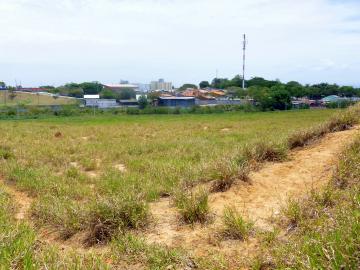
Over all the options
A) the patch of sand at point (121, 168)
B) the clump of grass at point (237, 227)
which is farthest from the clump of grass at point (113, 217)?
the patch of sand at point (121, 168)

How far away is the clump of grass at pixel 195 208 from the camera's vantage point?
169 inches

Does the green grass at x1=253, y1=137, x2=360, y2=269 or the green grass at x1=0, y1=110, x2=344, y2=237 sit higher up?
Result: the green grass at x1=253, y1=137, x2=360, y2=269

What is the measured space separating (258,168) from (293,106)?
177ft

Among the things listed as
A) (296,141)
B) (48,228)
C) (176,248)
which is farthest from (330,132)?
(48,228)

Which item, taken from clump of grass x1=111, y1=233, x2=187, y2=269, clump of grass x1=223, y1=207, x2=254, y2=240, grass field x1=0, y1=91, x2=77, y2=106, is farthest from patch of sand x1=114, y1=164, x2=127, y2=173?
grass field x1=0, y1=91, x2=77, y2=106

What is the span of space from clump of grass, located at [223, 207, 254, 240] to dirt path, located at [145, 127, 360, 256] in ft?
0.30

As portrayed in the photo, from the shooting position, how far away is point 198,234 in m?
3.98

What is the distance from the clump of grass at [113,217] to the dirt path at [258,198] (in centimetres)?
23

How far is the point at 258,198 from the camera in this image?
4867mm

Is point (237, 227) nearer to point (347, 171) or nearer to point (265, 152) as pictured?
point (347, 171)

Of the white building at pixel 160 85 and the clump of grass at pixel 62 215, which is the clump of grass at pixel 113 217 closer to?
the clump of grass at pixel 62 215

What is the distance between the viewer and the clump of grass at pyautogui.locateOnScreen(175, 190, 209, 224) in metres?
4.30

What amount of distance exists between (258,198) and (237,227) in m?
1.15

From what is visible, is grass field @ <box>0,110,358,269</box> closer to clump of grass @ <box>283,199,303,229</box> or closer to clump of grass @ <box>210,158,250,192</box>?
clump of grass @ <box>210,158,250,192</box>
